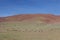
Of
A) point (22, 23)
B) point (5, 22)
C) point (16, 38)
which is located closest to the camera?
point (16, 38)

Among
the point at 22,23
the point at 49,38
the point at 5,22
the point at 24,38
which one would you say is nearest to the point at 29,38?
the point at 24,38

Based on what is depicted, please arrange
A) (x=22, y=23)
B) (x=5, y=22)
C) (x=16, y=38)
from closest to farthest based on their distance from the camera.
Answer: (x=16, y=38) < (x=5, y=22) < (x=22, y=23)

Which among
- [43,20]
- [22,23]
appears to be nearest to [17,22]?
[22,23]

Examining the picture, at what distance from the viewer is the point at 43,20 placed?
9.35 meters

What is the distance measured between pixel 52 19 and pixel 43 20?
1.97 feet

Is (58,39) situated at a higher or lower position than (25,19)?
lower

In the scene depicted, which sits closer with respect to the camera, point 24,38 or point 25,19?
point 24,38

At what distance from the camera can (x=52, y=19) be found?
29.4 feet

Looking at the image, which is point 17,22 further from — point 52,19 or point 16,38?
point 16,38

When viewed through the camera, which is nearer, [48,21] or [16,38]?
[16,38]

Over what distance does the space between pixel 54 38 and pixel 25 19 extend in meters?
4.78

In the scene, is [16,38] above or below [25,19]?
below

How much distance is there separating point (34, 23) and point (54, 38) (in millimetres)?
4224

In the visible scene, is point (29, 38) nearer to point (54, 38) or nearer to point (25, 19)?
point (54, 38)
